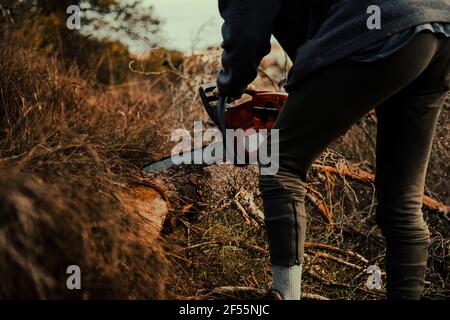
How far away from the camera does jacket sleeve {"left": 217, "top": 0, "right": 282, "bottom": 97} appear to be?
7.14 feet

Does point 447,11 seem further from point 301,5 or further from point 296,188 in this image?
point 296,188

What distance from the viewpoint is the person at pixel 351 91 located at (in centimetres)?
207

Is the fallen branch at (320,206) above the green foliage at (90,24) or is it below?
below

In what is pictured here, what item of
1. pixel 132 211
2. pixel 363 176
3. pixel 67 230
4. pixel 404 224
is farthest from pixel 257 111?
pixel 67 230

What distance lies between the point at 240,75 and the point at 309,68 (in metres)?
0.35

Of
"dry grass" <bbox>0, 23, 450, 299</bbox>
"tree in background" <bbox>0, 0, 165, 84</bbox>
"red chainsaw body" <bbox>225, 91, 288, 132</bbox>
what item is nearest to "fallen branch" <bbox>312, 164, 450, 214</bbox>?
"dry grass" <bbox>0, 23, 450, 299</bbox>

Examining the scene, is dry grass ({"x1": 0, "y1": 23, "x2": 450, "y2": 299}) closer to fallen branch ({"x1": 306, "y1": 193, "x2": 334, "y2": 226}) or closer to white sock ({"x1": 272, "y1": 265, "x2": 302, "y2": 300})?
fallen branch ({"x1": 306, "y1": 193, "x2": 334, "y2": 226})

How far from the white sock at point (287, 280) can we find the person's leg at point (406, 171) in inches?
16.4

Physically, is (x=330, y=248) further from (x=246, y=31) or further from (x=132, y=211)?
(x=246, y=31)

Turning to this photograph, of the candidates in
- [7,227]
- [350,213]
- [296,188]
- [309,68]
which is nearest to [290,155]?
[296,188]

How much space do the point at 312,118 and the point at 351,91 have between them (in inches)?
6.0

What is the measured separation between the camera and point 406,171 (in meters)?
2.36

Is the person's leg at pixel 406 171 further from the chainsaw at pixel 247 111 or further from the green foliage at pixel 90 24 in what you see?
the green foliage at pixel 90 24

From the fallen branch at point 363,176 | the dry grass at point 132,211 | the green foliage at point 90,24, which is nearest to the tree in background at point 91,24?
the green foliage at point 90,24
